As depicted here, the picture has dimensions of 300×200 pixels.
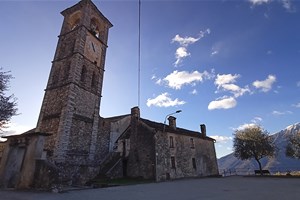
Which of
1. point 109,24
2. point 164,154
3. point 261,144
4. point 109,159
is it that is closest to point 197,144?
point 164,154

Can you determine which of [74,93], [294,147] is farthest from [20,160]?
[294,147]

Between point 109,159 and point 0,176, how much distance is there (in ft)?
38.6

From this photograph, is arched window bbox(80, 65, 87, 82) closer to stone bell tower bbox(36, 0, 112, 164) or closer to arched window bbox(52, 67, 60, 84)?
stone bell tower bbox(36, 0, 112, 164)

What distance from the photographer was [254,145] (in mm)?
30703

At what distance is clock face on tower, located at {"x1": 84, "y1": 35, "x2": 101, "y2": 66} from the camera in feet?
78.9

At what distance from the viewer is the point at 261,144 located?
30641 mm

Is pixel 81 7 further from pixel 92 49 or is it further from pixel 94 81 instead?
pixel 94 81

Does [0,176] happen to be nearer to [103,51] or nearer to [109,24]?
[103,51]

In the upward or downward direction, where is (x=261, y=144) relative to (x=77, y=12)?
downward

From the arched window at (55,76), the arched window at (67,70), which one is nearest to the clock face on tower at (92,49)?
the arched window at (67,70)

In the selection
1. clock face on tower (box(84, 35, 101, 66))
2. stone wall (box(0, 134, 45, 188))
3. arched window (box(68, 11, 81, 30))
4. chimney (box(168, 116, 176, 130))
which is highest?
arched window (box(68, 11, 81, 30))

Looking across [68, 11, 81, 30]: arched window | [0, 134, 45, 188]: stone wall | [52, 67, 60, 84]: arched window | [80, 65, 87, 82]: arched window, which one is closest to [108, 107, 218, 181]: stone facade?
[80, 65, 87, 82]: arched window

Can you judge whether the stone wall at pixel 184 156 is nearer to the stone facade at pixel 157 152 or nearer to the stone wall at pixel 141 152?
the stone facade at pixel 157 152

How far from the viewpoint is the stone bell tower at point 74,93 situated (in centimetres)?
1869
